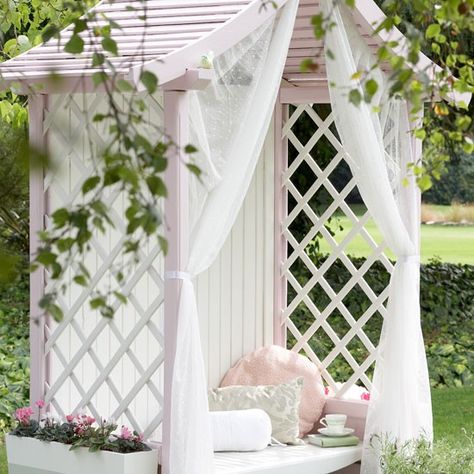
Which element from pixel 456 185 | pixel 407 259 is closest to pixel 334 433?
pixel 407 259

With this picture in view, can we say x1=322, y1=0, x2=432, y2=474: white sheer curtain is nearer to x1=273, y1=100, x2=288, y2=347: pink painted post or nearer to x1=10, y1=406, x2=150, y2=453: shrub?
x1=273, y1=100, x2=288, y2=347: pink painted post

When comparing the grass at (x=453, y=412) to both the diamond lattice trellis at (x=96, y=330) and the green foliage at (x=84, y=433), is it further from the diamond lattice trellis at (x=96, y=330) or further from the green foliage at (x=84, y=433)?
the green foliage at (x=84, y=433)

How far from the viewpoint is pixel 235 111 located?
4.87 meters

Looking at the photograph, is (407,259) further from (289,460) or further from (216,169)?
(216,169)

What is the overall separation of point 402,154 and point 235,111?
119cm

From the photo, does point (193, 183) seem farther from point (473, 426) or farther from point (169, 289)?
point (473, 426)

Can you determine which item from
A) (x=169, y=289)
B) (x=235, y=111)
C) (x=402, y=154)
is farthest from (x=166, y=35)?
(x=402, y=154)

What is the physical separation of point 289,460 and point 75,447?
108cm

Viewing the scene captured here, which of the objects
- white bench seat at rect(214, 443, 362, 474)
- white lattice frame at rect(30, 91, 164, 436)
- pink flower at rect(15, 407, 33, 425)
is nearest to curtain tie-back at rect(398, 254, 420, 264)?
white bench seat at rect(214, 443, 362, 474)

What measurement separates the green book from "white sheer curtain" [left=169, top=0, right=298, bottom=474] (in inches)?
45.9

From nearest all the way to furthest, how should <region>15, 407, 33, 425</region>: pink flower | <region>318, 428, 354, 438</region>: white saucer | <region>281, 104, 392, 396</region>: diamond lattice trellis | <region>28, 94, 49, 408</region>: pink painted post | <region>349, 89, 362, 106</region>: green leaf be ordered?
<region>349, 89, 362, 106</region>: green leaf < <region>15, 407, 33, 425</region>: pink flower < <region>28, 94, 49, 408</region>: pink painted post < <region>318, 428, 354, 438</region>: white saucer < <region>281, 104, 392, 396</region>: diamond lattice trellis

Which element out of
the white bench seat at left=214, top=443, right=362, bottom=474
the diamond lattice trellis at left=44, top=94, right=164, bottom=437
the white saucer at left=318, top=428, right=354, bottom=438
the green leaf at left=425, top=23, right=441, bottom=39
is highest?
the green leaf at left=425, top=23, right=441, bottom=39

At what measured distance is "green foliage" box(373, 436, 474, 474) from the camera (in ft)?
17.5

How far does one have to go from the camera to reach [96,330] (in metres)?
5.02
